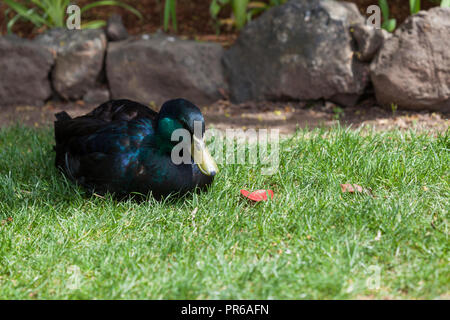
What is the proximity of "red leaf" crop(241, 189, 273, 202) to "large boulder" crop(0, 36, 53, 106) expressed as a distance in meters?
3.28

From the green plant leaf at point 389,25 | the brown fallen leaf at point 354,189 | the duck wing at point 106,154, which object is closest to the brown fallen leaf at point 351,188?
the brown fallen leaf at point 354,189

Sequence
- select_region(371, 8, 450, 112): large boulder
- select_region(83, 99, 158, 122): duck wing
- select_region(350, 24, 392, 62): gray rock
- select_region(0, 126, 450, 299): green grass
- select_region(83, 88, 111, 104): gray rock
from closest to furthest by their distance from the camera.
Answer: select_region(0, 126, 450, 299): green grass < select_region(83, 99, 158, 122): duck wing < select_region(371, 8, 450, 112): large boulder < select_region(350, 24, 392, 62): gray rock < select_region(83, 88, 111, 104): gray rock

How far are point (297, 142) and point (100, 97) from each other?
2558 mm

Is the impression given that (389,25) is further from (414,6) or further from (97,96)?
(97,96)

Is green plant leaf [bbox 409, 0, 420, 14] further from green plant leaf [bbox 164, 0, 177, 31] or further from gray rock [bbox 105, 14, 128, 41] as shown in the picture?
gray rock [bbox 105, 14, 128, 41]

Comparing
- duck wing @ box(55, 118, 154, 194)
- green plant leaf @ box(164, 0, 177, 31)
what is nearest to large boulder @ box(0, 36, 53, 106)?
green plant leaf @ box(164, 0, 177, 31)

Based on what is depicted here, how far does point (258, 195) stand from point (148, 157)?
0.64 m

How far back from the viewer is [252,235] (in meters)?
2.50

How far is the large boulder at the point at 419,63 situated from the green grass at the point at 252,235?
1.09m

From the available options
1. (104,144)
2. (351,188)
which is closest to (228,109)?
(104,144)

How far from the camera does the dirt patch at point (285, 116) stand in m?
4.31

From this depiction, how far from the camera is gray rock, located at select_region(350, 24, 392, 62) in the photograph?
4.54m

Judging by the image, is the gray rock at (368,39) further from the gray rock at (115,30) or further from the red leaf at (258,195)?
the gray rock at (115,30)
